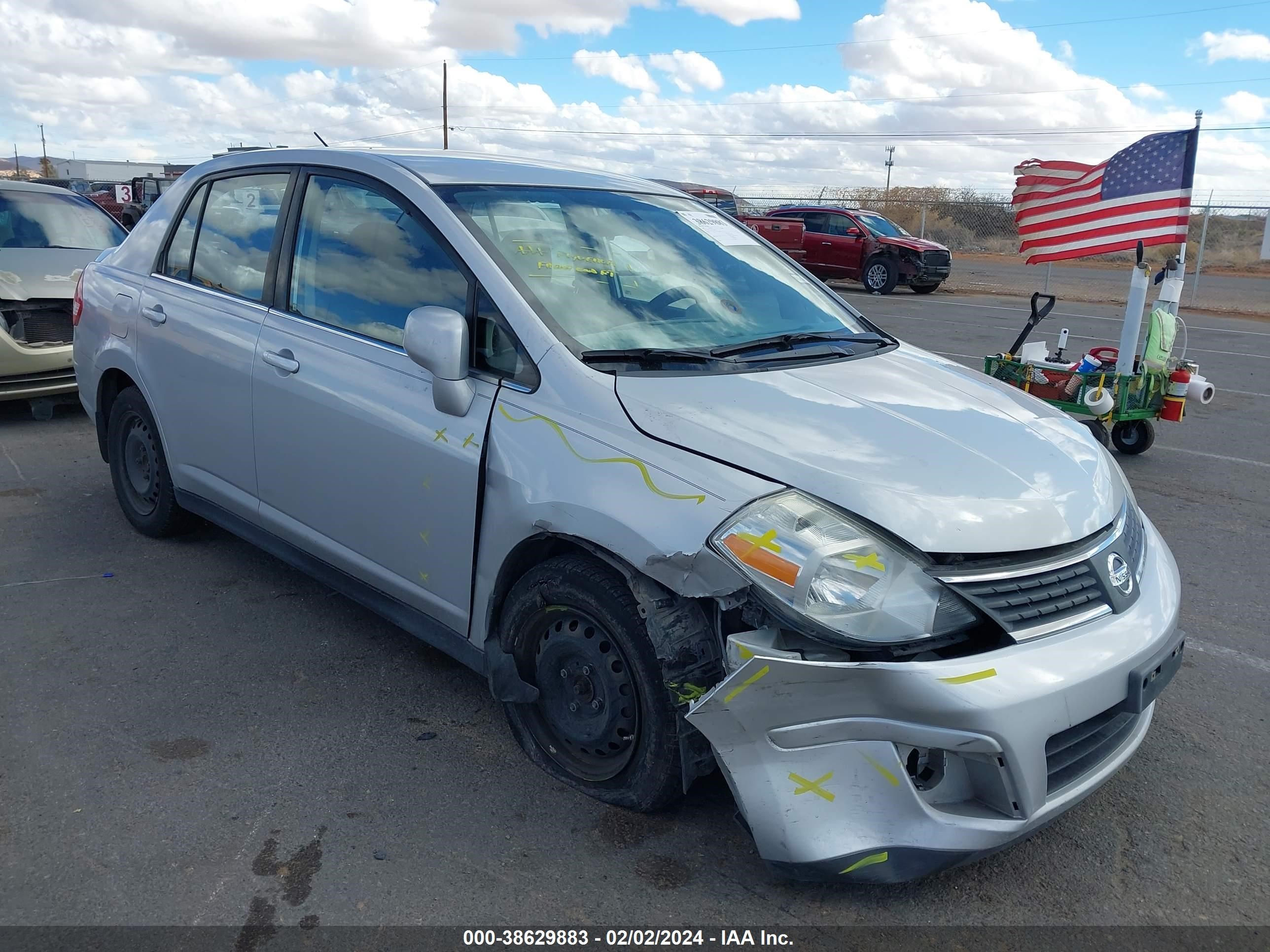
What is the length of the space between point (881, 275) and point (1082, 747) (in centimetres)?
2032

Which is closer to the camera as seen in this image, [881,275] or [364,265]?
[364,265]

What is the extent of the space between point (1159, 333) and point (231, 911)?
7215 mm

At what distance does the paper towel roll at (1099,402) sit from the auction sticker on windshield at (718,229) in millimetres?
3877

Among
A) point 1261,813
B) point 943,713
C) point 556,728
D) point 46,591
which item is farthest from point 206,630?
point 1261,813

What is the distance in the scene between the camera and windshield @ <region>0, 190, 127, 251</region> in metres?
8.30

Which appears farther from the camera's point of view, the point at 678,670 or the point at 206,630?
the point at 206,630

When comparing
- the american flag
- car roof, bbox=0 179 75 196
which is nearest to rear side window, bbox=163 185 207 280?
car roof, bbox=0 179 75 196

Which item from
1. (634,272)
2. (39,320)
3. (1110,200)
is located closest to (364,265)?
(634,272)

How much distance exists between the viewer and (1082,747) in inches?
99.2

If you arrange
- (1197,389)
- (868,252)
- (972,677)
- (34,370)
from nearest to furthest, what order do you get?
(972,677)
(34,370)
(1197,389)
(868,252)

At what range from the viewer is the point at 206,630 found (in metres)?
4.07

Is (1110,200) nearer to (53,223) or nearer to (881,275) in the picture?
(53,223)

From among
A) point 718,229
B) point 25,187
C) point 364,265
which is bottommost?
point 364,265

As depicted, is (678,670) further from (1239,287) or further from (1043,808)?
(1239,287)
